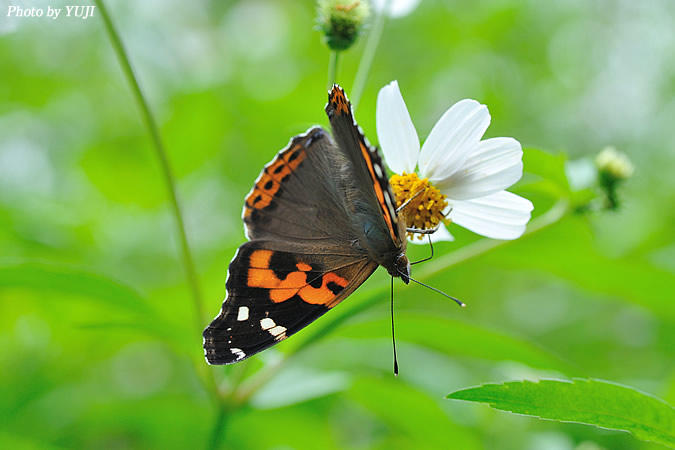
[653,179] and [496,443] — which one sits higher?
[653,179]

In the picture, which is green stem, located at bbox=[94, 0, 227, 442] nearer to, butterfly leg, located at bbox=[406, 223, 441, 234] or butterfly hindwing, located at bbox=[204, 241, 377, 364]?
butterfly hindwing, located at bbox=[204, 241, 377, 364]

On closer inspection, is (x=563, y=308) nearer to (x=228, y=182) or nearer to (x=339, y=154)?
(x=228, y=182)

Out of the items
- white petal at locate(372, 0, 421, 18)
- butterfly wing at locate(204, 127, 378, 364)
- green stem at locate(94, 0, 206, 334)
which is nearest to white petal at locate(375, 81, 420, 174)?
butterfly wing at locate(204, 127, 378, 364)

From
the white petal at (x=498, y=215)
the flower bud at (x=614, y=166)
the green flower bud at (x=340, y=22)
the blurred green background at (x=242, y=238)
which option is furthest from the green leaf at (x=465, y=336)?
the green flower bud at (x=340, y=22)

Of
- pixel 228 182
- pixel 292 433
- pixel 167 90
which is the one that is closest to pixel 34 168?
pixel 167 90

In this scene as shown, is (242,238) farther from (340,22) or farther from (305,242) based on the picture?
(340,22)

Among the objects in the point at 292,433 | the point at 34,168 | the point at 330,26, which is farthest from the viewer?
the point at 34,168
